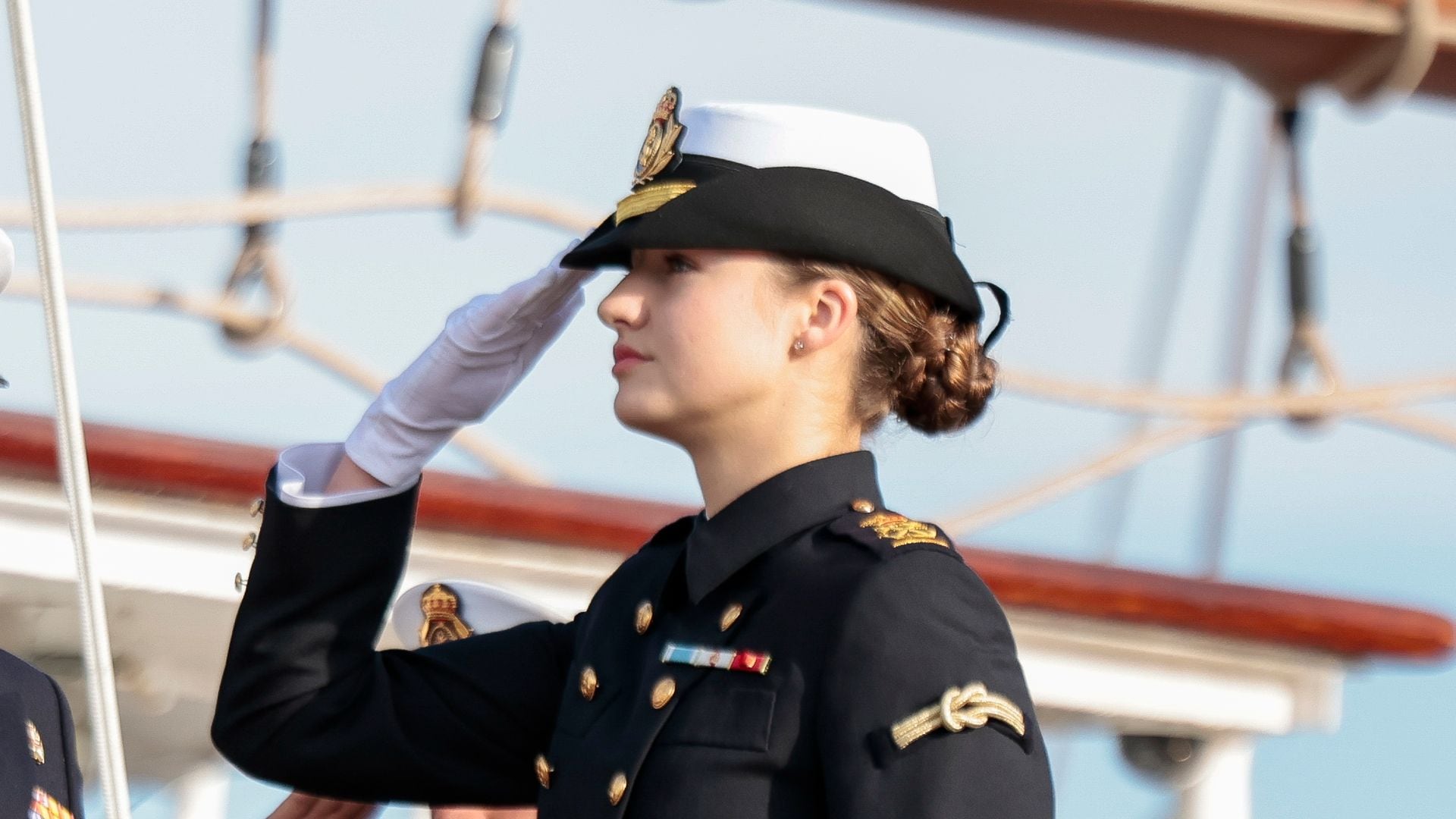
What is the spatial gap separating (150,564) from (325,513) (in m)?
1.04

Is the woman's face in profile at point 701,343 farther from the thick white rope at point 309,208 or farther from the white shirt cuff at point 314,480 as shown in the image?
the thick white rope at point 309,208

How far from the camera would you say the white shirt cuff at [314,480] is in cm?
218

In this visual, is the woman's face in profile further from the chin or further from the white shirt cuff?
the white shirt cuff

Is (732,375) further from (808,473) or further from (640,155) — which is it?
(640,155)

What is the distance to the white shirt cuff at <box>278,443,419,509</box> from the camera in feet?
7.15

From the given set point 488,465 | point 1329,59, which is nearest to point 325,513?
point 488,465

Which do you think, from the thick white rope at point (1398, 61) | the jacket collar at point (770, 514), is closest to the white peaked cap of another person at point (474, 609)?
the jacket collar at point (770, 514)

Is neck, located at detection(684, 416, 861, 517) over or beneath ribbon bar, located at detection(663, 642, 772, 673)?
over

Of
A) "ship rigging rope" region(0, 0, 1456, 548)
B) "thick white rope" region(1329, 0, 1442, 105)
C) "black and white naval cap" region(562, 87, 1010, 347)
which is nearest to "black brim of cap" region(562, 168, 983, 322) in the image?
"black and white naval cap" region(562, 87, 1010, 347)

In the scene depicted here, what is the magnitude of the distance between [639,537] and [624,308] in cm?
115

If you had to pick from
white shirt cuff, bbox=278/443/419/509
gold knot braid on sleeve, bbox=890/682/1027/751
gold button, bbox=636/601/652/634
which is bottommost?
gold knot braid on sleeve, bbox=890/682/1027/751

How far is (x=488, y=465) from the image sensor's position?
4246 mm

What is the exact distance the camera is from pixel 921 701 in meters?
1.83

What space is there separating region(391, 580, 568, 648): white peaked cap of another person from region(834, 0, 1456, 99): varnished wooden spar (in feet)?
5.60
